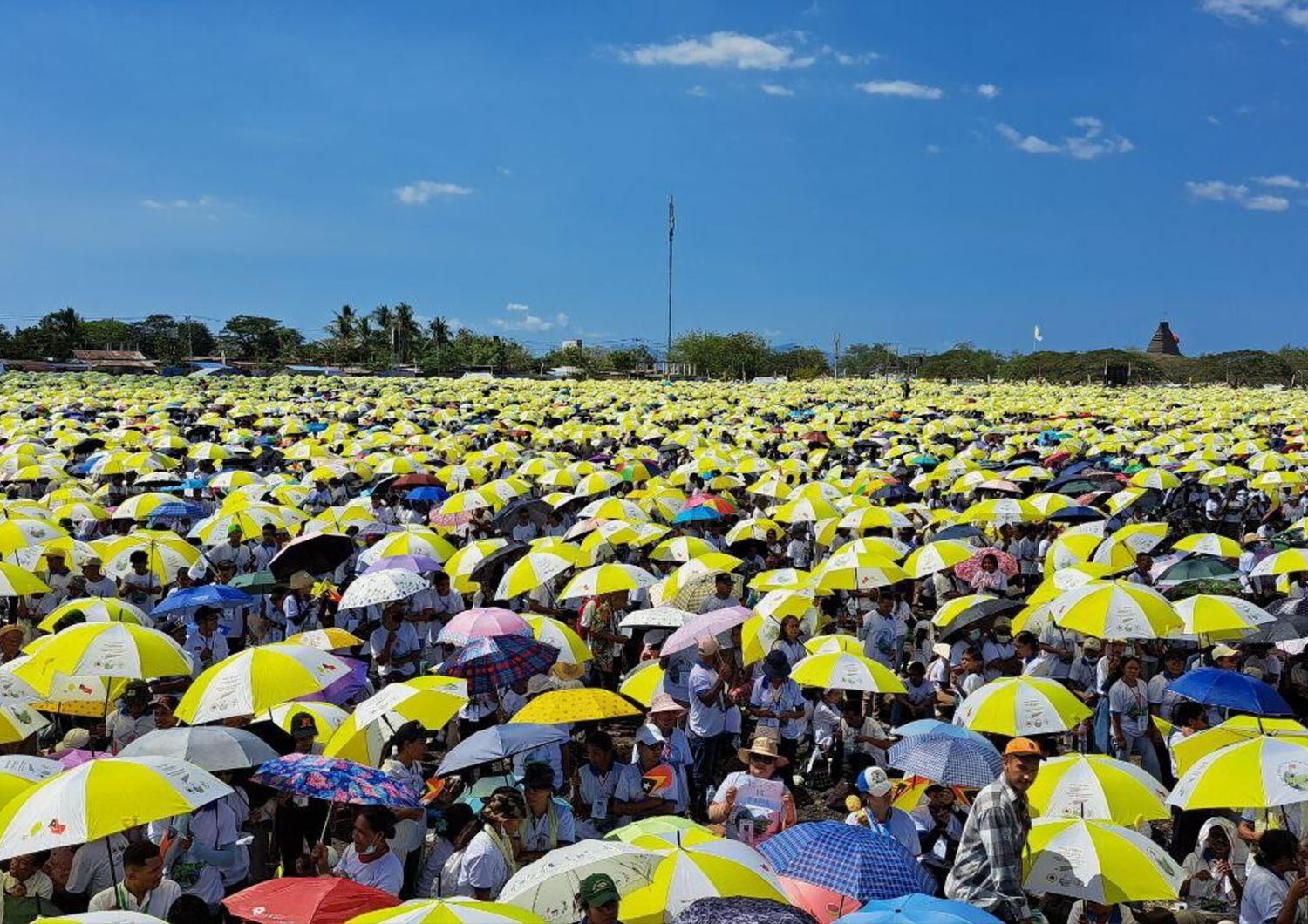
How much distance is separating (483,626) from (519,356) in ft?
321

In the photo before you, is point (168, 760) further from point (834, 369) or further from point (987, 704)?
point (834, 369)

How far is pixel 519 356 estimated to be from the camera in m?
104

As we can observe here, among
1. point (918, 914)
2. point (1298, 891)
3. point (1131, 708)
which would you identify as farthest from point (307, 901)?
point (1131, 708)

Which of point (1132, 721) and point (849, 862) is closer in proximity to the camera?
point (849, 862)

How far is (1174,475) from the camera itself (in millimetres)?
17766

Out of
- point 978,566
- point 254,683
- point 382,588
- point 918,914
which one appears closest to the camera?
point 918,914

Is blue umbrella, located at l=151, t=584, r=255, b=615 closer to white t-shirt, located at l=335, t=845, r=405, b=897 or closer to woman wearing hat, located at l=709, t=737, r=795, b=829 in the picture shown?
white t-shirt, located at l=335, t=845, r=405, b=897

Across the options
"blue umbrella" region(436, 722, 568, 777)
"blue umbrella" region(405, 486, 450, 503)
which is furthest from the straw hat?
"blue umbrella" region(405, 486, 450, 503)

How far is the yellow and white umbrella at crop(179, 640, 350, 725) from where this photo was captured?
6.24 metres

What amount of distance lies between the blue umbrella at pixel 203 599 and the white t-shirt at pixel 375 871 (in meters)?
4.46

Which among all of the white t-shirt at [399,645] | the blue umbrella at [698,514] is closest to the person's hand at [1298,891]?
the white t-shirt at [399,645]

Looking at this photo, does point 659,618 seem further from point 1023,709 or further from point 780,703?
point 1023,709

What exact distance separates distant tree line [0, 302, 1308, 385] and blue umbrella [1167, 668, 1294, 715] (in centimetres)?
8269

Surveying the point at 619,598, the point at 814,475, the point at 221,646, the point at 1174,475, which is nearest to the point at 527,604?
the point at 619,598
